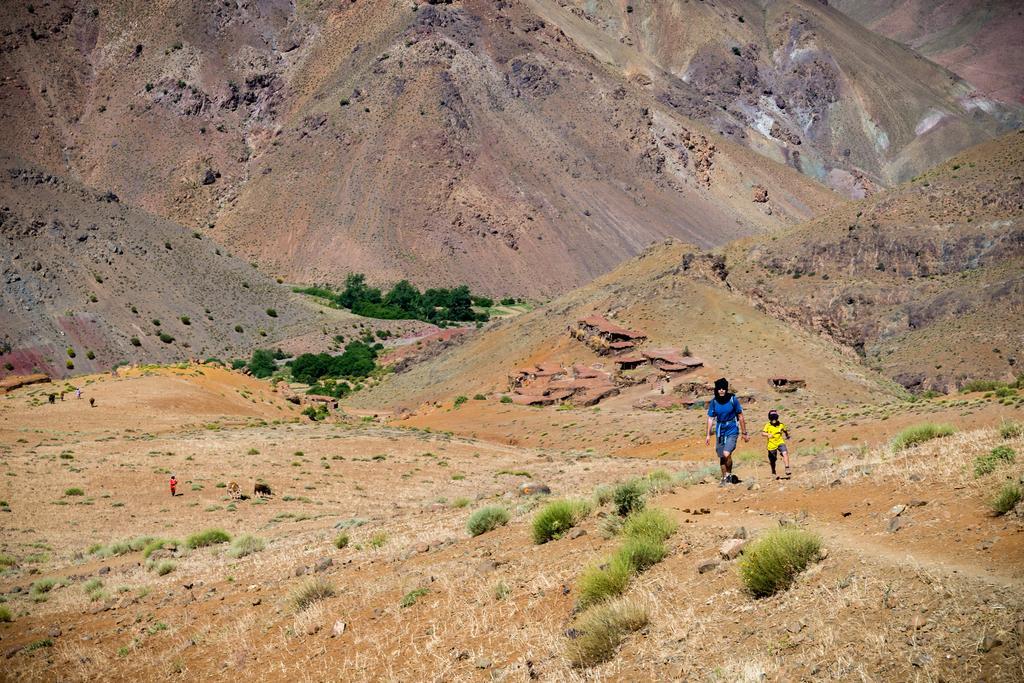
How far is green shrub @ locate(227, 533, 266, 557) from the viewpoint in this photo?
17828mm

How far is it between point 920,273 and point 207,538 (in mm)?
52193

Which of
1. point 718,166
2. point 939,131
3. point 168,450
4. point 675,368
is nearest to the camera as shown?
point 168,450

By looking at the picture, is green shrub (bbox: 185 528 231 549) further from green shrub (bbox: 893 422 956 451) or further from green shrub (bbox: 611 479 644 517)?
green shrub (bbox: 893 422 956 451)

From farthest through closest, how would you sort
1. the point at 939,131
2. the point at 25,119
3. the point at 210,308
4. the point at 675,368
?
the point at 939,131 → the point at 25,119 → the point at 210,308 → the point at 675,368

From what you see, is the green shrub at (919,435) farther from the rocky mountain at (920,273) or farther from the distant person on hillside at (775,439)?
the rocky mountain at (920,273)

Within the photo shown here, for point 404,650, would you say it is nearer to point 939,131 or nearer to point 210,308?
point 210,308

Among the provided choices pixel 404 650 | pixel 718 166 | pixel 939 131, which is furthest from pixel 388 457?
pixel 939 131

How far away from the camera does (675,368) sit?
150 ft

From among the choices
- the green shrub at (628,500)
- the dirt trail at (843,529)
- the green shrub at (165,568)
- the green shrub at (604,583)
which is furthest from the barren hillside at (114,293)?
the green shrub at (604,583)

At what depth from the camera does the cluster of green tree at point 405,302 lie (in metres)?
99.4

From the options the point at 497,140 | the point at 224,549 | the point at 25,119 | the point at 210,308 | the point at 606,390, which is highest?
the point at 25,119

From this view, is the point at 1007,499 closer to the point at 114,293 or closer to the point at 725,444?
the point at 725,444

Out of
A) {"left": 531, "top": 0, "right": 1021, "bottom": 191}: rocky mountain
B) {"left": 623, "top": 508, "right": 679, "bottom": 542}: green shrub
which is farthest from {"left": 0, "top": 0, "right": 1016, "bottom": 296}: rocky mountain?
{"left": 623, "top": 508, "right": 679, "bottom": 542}: green shrub

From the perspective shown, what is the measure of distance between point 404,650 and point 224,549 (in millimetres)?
11385
